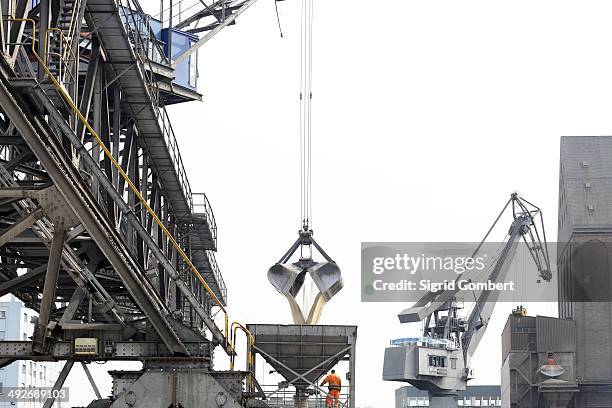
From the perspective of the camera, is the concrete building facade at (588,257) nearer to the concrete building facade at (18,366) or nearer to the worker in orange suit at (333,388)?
the concrete building facade at (18,366)

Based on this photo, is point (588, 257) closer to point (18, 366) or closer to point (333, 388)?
point (18, 366)

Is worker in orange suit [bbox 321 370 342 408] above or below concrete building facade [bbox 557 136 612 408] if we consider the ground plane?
below

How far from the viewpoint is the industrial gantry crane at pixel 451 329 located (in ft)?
420

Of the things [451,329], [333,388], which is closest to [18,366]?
[451,329]

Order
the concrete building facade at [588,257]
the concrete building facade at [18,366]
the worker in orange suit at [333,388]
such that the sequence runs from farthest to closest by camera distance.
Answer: the concrete building facade at [18,366] → the concrete building facade at [588,257] → the worker in orange suit at [333,388]

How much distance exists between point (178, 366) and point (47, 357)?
2.66 metres

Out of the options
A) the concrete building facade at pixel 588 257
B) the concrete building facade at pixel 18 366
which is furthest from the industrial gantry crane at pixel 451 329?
the concrete building facade at pixel 18 366

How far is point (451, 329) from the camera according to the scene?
134 m

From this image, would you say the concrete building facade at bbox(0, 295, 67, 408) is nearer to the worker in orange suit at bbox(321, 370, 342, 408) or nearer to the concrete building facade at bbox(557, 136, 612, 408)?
the concrete building facade at bbox(557, 136, 612, 408)

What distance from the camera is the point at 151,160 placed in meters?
40.8

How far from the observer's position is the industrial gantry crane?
128 meters

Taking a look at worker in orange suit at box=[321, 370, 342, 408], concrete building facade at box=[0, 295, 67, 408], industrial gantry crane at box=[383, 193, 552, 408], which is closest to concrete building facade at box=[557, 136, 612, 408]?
industrial gantry crane at box=[383, 193, 552, 408]

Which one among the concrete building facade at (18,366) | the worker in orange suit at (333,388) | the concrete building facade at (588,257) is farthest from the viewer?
the concrete building facade at (18,366)

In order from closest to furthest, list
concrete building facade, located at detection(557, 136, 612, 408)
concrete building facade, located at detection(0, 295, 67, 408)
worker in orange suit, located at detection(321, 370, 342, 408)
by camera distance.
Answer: worker in orange suit, located at detection(321, 370, 342, 408) → concrete building facade, located at detection(557, 136, 612, 408) → concrete building facade, located at detection(0, 295, 67, 408)
